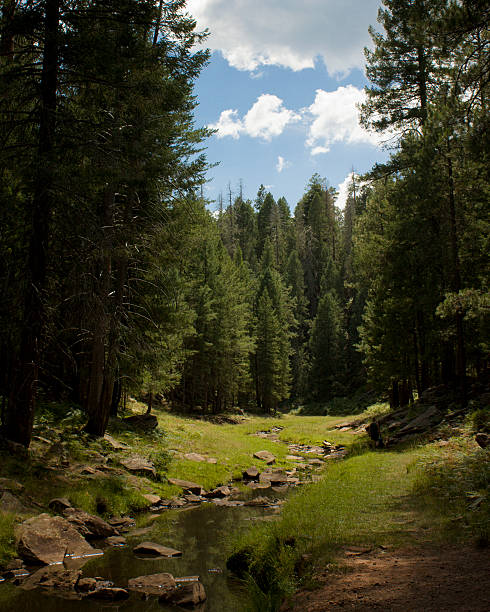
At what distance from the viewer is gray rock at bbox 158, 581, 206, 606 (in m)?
6.32

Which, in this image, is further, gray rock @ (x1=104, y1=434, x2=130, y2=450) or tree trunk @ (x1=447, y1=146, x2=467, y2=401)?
tree trunk @ (x1=447, y1=146, x2=467, y2=401)

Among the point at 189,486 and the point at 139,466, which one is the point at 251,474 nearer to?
the point at 189,486

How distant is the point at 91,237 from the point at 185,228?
269 inches

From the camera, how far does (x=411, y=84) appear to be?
2236 cm

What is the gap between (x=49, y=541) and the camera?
7820 millimetres

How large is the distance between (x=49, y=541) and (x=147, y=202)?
453 inches

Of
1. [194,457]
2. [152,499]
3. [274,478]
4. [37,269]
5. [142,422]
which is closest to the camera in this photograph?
[37,269]

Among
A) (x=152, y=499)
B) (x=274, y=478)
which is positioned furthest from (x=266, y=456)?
(x=152, y=499)

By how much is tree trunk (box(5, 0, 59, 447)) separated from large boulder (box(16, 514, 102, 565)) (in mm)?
2967

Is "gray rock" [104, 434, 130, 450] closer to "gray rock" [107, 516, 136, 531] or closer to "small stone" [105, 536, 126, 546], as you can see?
"gray rock" [107, 516, 136, 531]

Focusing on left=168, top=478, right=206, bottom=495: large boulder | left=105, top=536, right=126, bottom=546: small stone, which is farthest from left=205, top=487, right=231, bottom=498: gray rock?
left=105, top=536, right=126, bottom=546: small stone

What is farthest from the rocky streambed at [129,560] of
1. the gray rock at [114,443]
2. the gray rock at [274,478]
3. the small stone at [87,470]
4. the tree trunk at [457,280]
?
the tree trunk at [457,280]

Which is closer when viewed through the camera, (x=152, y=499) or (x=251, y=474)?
(x=152, y=499)

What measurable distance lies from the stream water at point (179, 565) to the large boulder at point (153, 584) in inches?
6.1
